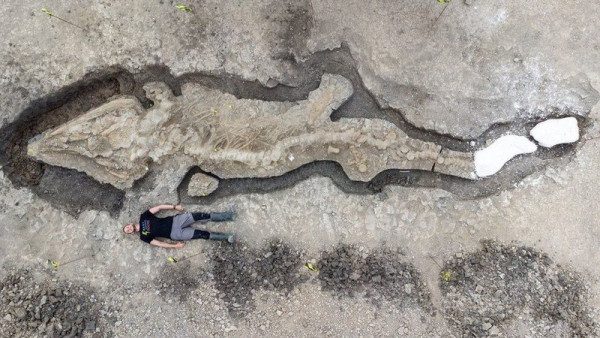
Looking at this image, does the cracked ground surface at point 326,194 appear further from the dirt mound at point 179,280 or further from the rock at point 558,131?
the rock at point 558,131

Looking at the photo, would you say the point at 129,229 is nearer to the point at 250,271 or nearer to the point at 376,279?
the point at 250,271

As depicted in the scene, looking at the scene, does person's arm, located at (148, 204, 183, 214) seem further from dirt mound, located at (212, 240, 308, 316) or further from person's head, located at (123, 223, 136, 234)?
dirt mound, located at (212, 240, 308, 316)

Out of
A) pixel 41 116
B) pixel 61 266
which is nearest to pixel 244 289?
pixel 61 266

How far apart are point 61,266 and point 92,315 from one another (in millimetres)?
752

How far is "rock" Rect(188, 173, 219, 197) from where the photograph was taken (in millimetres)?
5848

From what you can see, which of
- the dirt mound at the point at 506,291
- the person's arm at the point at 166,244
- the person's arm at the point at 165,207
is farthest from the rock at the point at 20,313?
the dirt mound at the point at 506,291

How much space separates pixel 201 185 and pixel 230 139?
718 mm

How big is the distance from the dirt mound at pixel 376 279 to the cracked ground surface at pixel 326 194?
0.07 ft

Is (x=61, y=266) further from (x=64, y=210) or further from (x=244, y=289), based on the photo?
(x=244, y=289)

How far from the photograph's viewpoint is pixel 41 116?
238 inches

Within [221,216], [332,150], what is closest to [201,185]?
[221,216]

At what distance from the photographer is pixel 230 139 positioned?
5859 millimetres

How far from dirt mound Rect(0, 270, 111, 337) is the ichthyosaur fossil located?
1484mm

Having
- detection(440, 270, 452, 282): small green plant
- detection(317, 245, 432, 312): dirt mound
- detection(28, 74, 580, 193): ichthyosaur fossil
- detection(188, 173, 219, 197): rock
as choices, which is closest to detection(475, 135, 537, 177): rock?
detection(28, 74, 580, 193): ichthyosaur fossil
